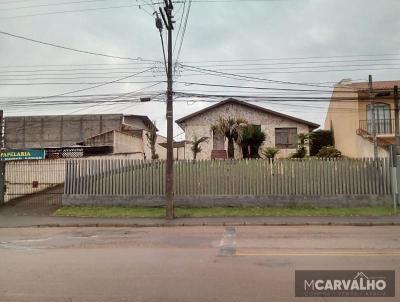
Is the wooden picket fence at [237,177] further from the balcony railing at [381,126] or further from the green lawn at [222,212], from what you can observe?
the balcony railing at [381,126]

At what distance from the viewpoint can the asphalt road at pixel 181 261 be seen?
647 cm

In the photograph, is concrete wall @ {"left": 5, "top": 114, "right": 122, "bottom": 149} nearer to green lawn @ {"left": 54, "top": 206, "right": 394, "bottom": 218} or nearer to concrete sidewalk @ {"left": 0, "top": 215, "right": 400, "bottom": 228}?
green lawn @ {"left": 54, "top": 206, "right": 394, "bottom": 218}

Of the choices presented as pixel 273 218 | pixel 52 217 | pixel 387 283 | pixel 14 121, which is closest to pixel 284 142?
pixel 273 218

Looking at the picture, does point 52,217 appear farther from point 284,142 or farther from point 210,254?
point 284,142

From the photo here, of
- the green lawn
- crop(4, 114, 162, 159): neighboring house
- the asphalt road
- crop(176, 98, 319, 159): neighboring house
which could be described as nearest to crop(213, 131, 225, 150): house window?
crop(176, 98, 319, 159): neighboring house

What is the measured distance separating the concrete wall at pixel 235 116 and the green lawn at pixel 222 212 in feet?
42.4

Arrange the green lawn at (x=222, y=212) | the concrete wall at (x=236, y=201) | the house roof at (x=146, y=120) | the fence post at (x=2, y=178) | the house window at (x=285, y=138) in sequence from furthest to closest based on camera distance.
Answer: the house roof at (x=146, y=120) → the house window at (x=285, y=138) → the fence post at (x=2, y=178) → the concrete wall at (x=236, y=201) → the green lawn at (x=222, y=212)

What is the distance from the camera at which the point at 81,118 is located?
155ft

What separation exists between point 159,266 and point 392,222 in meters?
10.8

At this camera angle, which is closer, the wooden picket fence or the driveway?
the wooden picket fence

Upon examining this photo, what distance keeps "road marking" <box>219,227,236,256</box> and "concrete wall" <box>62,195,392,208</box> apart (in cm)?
516

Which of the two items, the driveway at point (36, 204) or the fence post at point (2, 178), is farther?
the fence post at point (2, 178)

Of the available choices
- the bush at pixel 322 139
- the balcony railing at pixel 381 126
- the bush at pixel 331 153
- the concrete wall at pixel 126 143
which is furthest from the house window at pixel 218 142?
the balcony railing at pixel 381 126

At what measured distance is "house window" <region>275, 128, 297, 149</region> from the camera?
105ft
